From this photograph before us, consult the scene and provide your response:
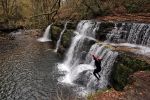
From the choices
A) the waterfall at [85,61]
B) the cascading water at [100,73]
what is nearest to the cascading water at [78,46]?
the waterfall at [85,61]

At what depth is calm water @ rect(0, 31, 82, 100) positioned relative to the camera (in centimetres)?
2009

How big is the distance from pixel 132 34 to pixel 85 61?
219 inches

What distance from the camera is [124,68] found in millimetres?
18109

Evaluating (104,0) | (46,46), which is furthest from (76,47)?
(104,0)

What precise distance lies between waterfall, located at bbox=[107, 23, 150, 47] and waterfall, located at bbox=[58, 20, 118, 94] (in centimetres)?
267

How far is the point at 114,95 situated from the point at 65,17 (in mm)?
32481

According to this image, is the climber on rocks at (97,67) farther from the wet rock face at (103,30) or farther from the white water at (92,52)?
the wet rock face at (103,30)

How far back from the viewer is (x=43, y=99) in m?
19.2

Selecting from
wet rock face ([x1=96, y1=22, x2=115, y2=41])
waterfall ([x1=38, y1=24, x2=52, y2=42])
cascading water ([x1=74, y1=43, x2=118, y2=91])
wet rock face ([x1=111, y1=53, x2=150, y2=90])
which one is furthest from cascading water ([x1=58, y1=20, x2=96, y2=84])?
waterfall ([x1=38, y1=24, x2=52, y2=42])

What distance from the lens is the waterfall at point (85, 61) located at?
2077 centimetres

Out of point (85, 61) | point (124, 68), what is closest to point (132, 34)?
point (85, 61)

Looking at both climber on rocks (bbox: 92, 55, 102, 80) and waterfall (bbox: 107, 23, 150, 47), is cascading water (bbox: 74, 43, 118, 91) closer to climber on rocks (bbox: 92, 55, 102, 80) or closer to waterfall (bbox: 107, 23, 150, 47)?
climber on rocks (bbox: 92, 55, 102, 80)

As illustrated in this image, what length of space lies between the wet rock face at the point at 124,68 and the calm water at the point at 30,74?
3.48 m

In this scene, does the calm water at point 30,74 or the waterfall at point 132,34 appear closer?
the calm water at point 30,74
